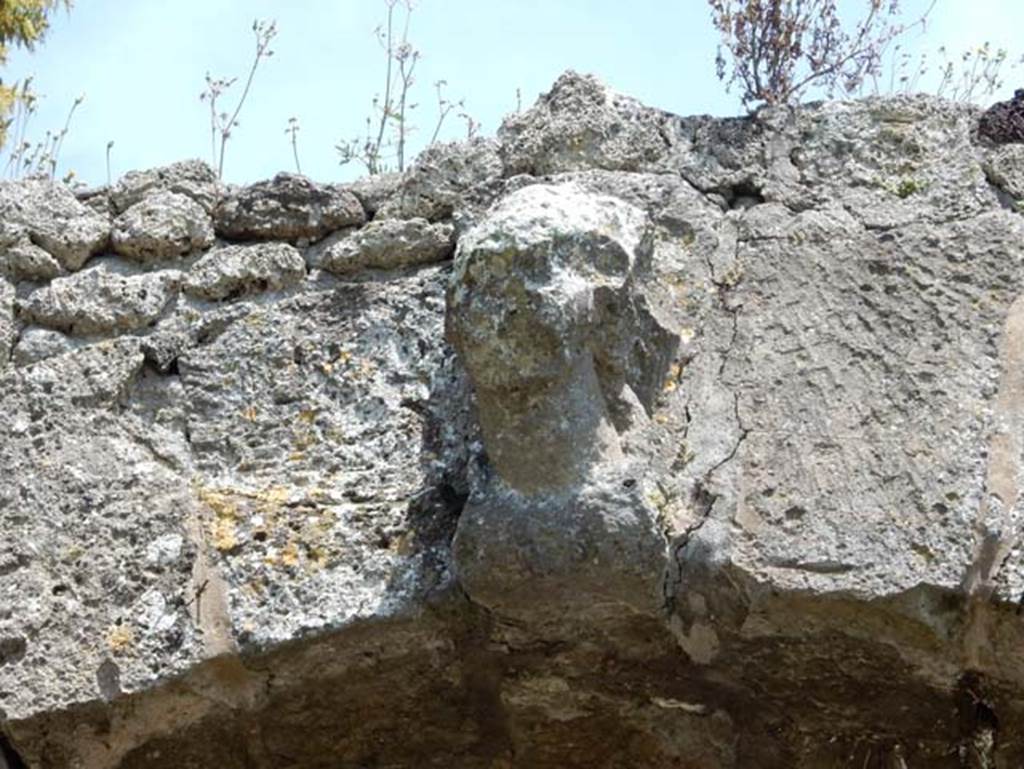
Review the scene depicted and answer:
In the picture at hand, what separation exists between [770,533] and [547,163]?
0.70 meters

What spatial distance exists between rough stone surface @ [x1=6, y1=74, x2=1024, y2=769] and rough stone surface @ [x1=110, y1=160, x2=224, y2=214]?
0.11 meters

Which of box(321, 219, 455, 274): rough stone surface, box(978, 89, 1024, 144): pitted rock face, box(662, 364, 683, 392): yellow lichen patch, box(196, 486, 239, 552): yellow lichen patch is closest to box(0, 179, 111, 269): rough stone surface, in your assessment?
box(321, 219, 455, 274): rough stone surface

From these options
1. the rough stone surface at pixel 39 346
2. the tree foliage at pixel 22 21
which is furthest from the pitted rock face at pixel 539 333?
the tree foliage at pixel 22 21

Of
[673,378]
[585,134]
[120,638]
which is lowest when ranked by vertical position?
[120,638]

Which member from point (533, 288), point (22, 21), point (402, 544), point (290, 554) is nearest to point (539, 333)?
point (533, 288)

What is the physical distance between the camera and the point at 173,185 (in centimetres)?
320

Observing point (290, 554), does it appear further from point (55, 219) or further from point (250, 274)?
point (55, 219)

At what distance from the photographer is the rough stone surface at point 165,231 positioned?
3.15 m

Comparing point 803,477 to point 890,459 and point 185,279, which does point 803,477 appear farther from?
point 185,279

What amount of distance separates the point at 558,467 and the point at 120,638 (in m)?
0.63

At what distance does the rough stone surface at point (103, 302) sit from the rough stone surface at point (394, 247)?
25 cm

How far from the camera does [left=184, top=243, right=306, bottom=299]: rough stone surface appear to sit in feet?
10.1

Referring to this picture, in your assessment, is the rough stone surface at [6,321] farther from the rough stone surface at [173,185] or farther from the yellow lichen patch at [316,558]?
the yellow lichen patch at [316,558]

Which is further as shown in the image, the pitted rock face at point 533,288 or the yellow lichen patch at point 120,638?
the yellow lichen patch at point 120,638
